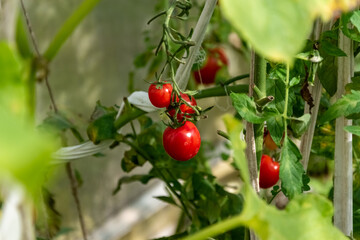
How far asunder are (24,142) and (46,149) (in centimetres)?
1

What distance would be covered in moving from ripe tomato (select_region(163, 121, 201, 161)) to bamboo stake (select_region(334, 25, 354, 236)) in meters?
0.20

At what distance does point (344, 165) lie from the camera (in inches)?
31.6

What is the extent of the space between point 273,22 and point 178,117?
0.49m

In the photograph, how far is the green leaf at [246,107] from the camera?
2.20 feet

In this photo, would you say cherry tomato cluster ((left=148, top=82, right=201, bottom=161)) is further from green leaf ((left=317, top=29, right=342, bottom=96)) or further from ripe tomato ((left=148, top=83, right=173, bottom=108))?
green leaf ((left=317, top=29, right=342, bottom=96))

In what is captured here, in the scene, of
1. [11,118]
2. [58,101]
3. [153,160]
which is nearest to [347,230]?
[153,160]

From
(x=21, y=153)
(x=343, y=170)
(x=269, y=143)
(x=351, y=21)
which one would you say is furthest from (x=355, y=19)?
(x=21, y=153)

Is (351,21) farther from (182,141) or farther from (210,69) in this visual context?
(210,69)

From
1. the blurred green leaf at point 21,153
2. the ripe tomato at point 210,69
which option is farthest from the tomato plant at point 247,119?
the ripe tomato at point 210,69

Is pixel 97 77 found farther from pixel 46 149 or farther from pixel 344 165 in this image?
pixel 46 149

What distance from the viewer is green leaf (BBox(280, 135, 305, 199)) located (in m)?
0.68

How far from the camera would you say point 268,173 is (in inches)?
35.7

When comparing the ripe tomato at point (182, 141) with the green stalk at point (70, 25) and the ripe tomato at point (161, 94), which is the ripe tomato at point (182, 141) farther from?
the green stalk at point (70, 25)

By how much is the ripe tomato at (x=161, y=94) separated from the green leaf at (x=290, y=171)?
0.17 metres
